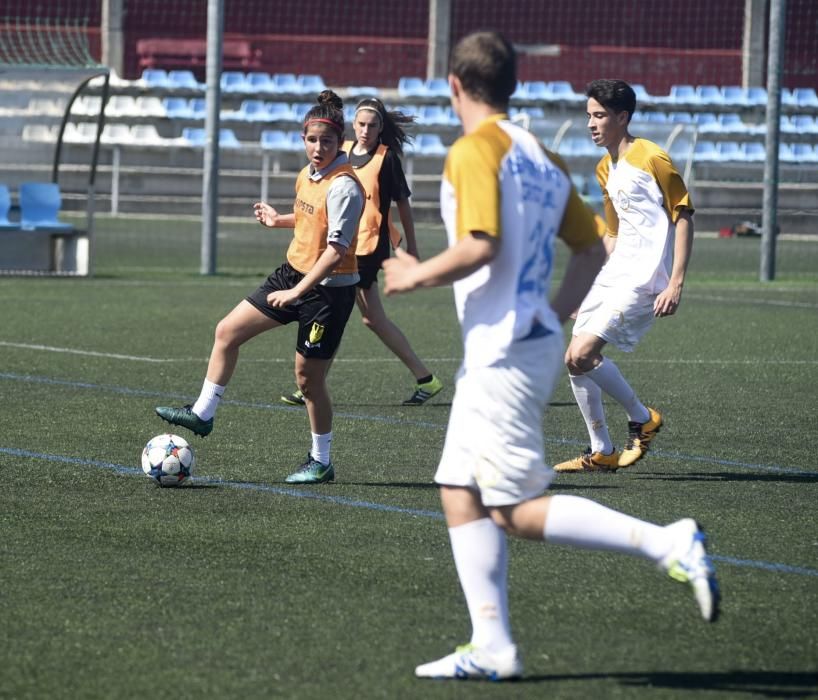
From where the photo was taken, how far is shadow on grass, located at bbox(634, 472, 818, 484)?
7469 millimetres

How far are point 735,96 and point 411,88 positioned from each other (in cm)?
709

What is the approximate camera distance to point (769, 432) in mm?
8930

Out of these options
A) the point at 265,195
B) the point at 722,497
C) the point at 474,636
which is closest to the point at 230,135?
the point at 265,195

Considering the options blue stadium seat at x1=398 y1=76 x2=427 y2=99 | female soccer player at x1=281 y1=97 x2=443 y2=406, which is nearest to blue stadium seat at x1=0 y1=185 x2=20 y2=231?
female soccer player at x1=281 y1=97 x2=443 y2=406

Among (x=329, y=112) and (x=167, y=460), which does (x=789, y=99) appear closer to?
(x=329, y=112)

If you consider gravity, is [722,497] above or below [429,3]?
below

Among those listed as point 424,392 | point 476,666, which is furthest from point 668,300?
point 476,666

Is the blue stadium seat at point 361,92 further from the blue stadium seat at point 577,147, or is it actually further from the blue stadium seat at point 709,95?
the blue stadium seat at point 709,95

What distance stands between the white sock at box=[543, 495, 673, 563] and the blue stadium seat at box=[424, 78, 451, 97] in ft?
96.3

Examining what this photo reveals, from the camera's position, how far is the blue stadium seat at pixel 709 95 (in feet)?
109

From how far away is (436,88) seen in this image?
33.9 meters

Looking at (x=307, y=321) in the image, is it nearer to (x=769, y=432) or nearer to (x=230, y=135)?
(x=769, y=432)

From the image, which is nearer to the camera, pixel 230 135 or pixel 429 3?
pixel 230 135

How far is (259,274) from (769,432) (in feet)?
39.2
